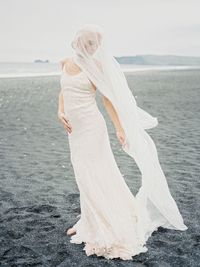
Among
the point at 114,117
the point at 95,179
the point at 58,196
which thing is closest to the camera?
the point at 95,179

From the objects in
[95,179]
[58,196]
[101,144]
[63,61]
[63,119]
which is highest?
[63,61]

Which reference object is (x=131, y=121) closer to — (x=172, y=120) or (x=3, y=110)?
(x=172, y=120)

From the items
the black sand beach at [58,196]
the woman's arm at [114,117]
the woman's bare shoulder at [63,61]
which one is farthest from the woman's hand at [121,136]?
the black sand beach at [58,196]

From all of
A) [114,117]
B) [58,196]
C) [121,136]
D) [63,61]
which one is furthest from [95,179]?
[58,196]

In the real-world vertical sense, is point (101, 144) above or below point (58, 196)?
above

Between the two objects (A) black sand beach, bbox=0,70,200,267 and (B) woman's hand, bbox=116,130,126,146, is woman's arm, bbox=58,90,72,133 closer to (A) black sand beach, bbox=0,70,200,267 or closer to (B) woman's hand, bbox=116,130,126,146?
(B) woman's hand, bbox=116,130,126,146

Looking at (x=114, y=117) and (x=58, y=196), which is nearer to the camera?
(x=114, y=117)

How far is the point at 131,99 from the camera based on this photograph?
6.32 meters

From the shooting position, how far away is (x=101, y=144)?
6.25 metres

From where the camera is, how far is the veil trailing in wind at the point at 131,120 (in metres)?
5.97

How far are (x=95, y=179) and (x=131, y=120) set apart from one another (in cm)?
87

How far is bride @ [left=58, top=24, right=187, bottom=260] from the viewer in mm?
6051

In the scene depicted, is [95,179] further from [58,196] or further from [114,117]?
[58,196]

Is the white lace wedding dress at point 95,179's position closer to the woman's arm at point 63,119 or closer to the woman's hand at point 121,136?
the woman's arm at point 63,119
